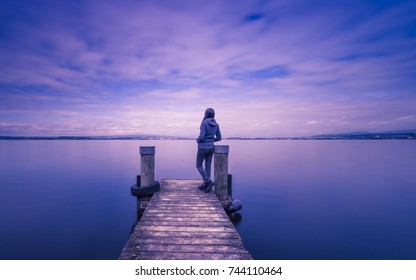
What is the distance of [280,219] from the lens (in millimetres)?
9875

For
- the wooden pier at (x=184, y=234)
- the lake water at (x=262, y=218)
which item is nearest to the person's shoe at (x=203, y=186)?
the wooden pier at (x=184, y=234)

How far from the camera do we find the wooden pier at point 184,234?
3.43m

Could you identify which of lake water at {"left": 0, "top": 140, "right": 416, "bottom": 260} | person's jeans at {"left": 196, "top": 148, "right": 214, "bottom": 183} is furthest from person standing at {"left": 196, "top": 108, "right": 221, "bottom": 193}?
lake water at {"left": 0, "top": 140, "right": 416, "bottom": 260}

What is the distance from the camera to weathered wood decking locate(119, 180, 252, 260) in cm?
343

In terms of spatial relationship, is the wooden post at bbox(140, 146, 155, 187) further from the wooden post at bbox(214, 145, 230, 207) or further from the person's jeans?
the wooden post at bbox(214, 145, 230, 207)

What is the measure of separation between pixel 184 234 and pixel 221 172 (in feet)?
11.6

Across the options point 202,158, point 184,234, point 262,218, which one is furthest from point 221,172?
point 262,218

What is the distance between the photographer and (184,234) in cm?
408

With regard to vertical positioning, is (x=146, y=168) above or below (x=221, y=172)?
above

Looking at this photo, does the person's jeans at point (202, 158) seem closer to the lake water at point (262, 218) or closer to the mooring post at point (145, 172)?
the mooring post at point (145, 172)

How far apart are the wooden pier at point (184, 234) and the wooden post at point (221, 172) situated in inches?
48.8

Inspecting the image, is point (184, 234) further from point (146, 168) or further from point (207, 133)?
point (146, 168)

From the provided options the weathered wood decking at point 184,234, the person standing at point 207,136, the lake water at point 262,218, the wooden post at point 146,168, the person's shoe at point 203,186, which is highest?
the person standing at point 207,136

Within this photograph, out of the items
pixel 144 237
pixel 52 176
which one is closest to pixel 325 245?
pixel 144 237
